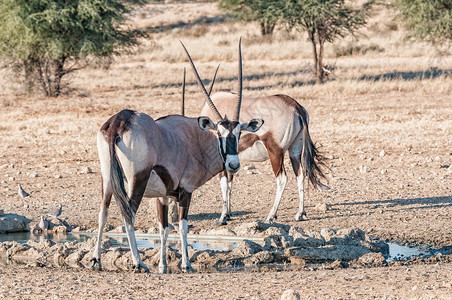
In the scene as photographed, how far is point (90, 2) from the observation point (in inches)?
886

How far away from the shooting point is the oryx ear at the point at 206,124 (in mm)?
6739

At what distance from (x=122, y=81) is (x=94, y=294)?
2211 cm

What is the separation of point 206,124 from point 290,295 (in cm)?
227

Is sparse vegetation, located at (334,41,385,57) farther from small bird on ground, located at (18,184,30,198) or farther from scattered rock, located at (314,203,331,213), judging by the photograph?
small bird on ground, located at (18,184,30,198)

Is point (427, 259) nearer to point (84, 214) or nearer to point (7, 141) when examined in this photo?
point (84, 214)

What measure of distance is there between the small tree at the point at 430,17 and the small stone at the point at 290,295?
2017 centimetres

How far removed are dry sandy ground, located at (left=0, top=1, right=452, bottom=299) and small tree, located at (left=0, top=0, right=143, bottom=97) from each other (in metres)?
1.05

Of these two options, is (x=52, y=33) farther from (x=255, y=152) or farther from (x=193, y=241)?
(x=193, y=241)

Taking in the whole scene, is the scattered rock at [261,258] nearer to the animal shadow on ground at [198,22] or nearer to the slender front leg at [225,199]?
the slender front leg at [225,199]

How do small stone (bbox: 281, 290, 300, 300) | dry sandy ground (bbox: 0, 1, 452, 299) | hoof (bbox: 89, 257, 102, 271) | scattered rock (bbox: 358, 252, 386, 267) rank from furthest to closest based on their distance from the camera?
scattered rock (bbox: 358, 252, 386, 267) < hoof (bbox: 89, 257, 102, 271) < dry sandy ground (bbox: 0, 1, 452, 299) < small stone (bbox: 281, 290, 300, 300)

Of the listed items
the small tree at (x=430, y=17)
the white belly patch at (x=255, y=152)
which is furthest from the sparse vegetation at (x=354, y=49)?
the white belly patch at (x=255, y=152)

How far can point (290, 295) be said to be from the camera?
4.99 m

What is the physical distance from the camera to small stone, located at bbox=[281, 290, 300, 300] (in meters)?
4.98

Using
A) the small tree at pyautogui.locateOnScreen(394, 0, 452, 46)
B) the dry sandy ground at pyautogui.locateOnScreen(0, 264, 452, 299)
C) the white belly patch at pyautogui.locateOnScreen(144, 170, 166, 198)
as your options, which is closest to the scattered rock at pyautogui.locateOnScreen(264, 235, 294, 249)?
the dry sandy ground at pyautogui.locateOnScreen(0, 264, 452, 299)
